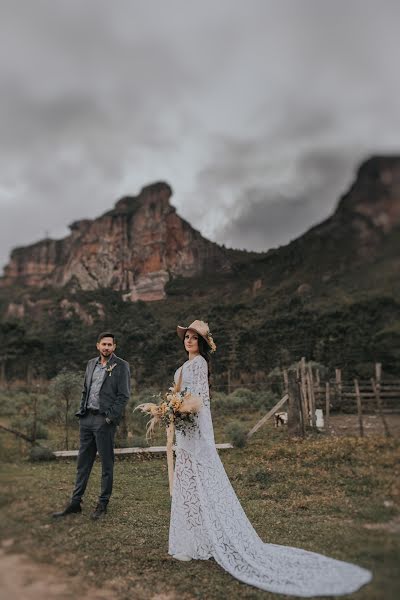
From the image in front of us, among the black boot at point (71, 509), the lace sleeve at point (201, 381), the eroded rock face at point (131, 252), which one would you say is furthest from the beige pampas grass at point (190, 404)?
the eroded rock face at point (131, 252)

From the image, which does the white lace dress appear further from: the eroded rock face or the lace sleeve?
the eroded rock face

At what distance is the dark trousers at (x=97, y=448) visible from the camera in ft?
15.6

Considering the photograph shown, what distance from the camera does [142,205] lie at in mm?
69000

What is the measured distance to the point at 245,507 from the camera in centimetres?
538

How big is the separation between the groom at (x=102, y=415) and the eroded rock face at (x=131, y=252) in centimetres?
1689

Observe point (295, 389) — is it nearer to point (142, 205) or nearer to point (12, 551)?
point (12, 551)

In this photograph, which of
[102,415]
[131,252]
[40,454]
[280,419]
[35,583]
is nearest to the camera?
[35,583]

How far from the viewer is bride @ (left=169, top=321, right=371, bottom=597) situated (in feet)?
10.0

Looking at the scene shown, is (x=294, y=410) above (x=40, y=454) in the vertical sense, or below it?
above

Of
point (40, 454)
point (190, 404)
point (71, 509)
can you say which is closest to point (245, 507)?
point (71, 509)

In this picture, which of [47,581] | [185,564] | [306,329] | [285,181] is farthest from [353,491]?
[306,329]

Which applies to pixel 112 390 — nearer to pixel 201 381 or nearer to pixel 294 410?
pixel 201 381

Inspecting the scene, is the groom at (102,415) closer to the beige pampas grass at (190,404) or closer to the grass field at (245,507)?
the grass field at (245,507)

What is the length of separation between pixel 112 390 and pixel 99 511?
3.73 feet
